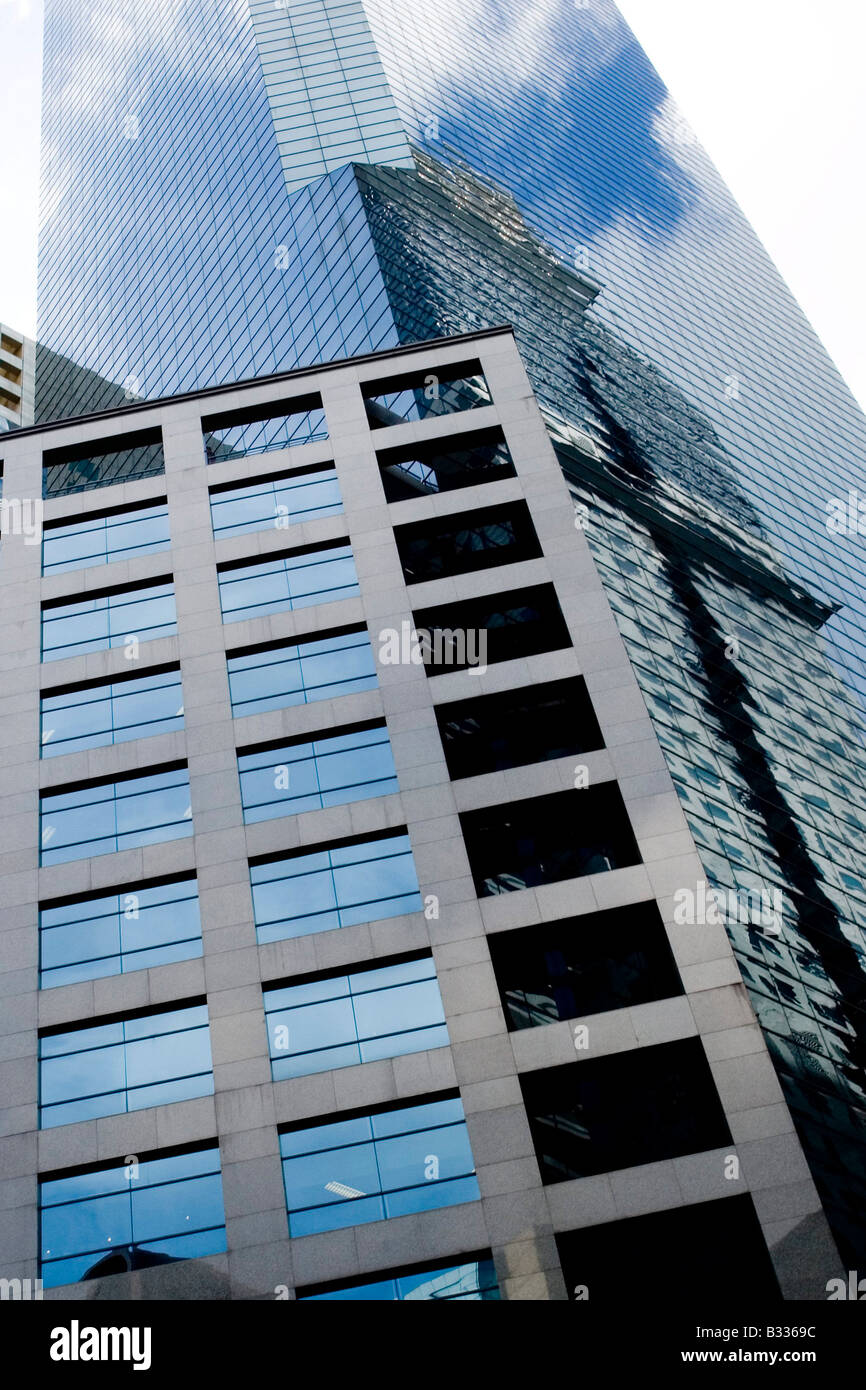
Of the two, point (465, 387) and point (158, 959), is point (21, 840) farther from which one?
point (465, 387)

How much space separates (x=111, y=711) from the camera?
37375 mm

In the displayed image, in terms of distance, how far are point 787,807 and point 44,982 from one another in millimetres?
25158

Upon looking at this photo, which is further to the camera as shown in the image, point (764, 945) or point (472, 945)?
point (764, 945)

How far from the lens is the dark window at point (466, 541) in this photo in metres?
40.5

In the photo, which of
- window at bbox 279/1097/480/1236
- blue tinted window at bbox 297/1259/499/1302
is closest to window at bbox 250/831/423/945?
window at bbox 279/1097/480/1236

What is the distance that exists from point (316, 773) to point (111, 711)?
6.84 m

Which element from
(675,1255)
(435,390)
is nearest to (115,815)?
(675,1255)

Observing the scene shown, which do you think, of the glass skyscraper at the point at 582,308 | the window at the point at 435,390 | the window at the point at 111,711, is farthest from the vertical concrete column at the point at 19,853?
the glass skyscraper at the point at 582,308

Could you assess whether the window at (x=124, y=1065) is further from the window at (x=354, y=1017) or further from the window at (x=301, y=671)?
the window at (x=301, y=671)

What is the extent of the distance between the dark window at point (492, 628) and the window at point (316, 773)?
3.64 meters

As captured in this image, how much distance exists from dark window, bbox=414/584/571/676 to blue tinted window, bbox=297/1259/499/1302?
54.6 ft

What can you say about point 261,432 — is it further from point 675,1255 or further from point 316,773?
point 675,1255

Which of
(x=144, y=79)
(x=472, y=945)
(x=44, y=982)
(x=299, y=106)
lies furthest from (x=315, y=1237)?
(x=144, y=79)
